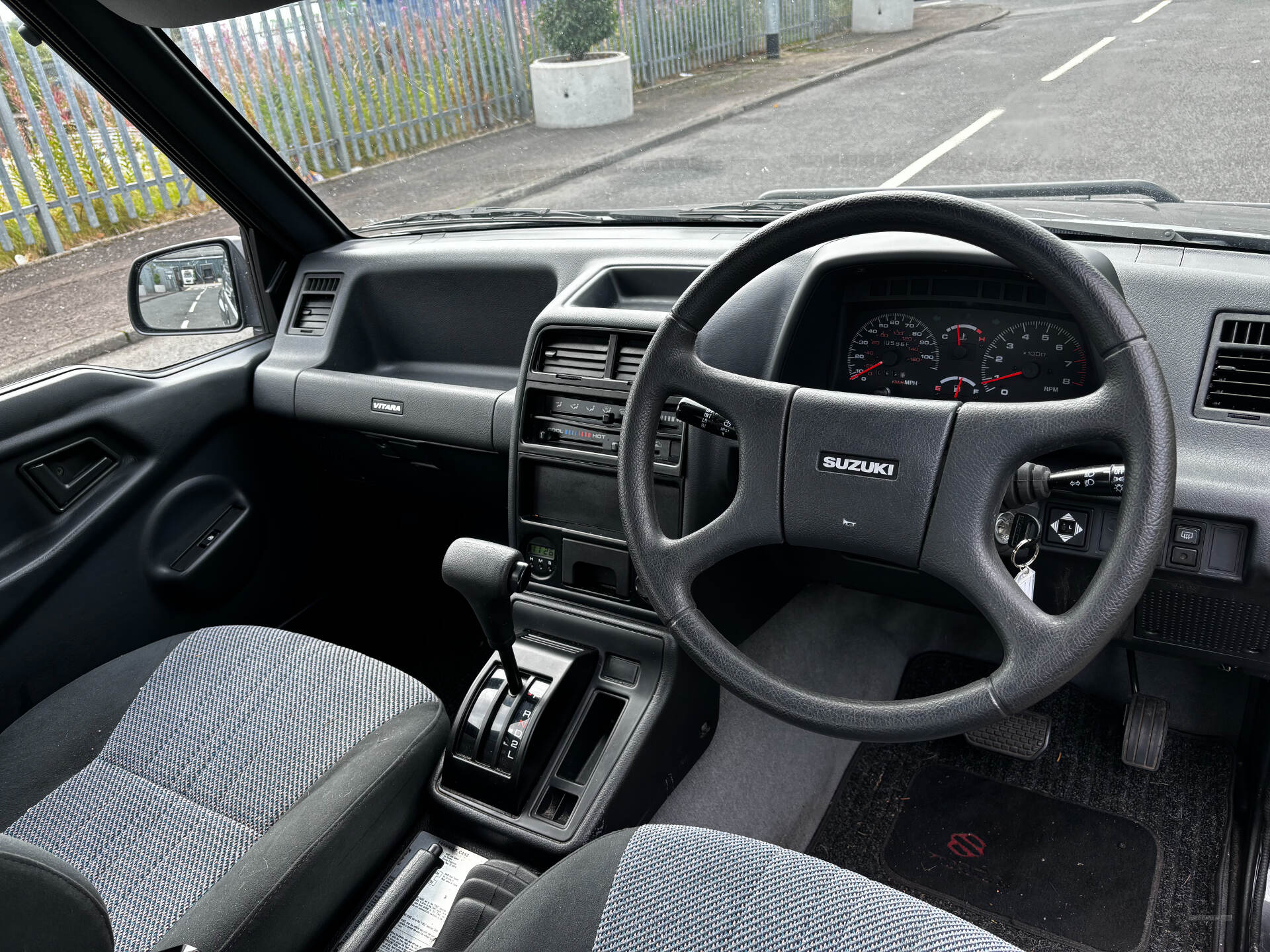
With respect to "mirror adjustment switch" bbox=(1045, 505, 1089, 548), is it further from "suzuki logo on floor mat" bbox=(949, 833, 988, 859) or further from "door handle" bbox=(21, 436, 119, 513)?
"door handle" bbox=(21, 436, 119, 513)

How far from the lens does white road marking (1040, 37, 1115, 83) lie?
2.34 m

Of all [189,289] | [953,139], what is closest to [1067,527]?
[953,139]

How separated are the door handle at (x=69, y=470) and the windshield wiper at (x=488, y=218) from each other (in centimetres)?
94

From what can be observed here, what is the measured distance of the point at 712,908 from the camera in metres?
1.04

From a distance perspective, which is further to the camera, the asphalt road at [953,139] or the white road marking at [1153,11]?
the white road marking at [1153,11]


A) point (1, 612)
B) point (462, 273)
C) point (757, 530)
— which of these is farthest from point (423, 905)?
point (462, 273)

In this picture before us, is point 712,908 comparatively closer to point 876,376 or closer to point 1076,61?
point 876,376

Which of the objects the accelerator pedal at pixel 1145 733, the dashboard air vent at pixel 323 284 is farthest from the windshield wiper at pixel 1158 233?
the dashboard air vent at pixel 323 284

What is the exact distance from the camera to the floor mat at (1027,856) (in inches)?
78.0

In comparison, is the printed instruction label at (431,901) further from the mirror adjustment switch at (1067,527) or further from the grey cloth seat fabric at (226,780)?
the mirror adjustment switch at (1067,527)

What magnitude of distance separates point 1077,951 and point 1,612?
2245 millimetres

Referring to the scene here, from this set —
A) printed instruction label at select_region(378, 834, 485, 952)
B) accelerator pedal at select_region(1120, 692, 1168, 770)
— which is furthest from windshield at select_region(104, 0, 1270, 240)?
printed instruction label at select_region(378, 834, 485, 952)

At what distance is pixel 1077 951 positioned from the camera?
6.27 ft

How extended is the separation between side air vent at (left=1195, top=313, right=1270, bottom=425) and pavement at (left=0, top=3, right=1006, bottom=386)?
1133 millimetres
